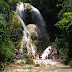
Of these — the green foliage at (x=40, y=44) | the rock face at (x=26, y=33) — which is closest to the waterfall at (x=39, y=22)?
the rock face at (x=26, y=33)

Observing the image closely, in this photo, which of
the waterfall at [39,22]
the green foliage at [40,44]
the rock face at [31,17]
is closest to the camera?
the green foliage at [40,44]

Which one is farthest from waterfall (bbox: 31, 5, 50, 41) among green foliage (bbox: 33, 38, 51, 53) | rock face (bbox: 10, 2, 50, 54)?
green foliage (bbox: 33, 38, 51, 53)

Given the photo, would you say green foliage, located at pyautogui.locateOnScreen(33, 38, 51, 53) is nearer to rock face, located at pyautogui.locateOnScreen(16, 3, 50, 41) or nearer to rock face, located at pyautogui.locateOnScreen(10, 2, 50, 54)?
rock face, located at pyautogui.locateOnScreen(10, 2, 50, 54)

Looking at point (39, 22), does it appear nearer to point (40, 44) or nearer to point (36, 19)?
point (36, 19)

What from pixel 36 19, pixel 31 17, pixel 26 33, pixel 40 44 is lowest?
pixel 40 44

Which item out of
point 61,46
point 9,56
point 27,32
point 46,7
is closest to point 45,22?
point 46,7

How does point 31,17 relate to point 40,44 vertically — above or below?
above

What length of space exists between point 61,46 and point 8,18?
7.52 m

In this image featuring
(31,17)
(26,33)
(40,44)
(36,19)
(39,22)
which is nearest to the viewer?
(26,33)

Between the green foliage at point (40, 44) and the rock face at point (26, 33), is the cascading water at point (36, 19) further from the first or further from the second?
the green foliage at point (40, 44)

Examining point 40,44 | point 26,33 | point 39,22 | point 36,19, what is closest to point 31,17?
point 36,19

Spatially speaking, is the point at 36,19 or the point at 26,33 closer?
the point at 26,33

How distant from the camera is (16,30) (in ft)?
47.5

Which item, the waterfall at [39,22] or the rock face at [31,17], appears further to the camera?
the waterfall at [39,22]
